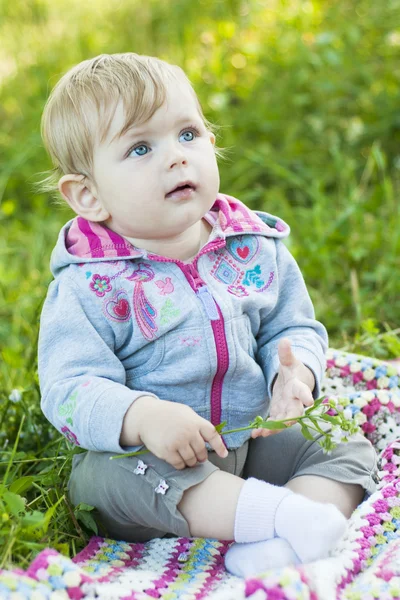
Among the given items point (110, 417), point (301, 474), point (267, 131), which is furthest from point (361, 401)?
point (267, 131)

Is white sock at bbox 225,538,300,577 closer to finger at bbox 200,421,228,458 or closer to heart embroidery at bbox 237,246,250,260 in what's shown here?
finger at bbox 200,421,228,458

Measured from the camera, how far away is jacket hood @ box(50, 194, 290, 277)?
5.85 ft

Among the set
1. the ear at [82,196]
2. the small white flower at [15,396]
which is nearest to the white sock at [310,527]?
the ear at [82,196]

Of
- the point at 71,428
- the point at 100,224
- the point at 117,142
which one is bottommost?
the point at 71,428

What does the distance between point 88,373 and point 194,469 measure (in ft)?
0.92

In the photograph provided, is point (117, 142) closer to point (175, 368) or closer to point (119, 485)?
point (175, 368)

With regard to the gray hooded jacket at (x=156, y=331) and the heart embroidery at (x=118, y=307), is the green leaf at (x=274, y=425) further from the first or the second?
the heart embroidery at (x=118, y=307)

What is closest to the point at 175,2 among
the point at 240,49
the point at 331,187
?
the point at 240,49

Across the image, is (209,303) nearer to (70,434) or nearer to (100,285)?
(100,285)

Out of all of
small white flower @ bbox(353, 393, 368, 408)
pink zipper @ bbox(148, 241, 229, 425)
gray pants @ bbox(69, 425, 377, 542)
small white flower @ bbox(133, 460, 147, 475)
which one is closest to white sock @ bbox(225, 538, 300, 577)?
gray pants @ bbox(69, 425, 377, 542)

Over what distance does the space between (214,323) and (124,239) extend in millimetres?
262

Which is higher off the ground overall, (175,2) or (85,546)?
(175,2)

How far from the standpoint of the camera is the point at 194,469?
1.63m

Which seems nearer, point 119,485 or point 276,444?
point 119,485
